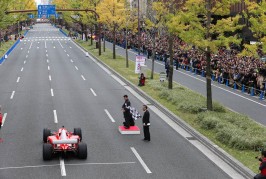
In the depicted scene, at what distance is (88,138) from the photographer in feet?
68.7

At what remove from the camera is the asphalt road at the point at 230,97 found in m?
27.7

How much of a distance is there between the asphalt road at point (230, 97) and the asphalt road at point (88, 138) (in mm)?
5716

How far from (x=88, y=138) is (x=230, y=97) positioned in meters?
15.3

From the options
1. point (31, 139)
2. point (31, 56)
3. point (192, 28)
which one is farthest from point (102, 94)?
point (31, 56)

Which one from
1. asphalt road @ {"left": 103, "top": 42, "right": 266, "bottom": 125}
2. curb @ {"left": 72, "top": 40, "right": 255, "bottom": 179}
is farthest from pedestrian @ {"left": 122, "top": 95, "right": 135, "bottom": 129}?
asphalt road @ {"left": 103, "top": 42, "right": 266, "bottom": 125}

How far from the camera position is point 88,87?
124ft

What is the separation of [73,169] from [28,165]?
5.87 feet

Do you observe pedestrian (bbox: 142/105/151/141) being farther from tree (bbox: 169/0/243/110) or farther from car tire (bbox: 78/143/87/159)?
tree (bbox: 169/0/243/110)

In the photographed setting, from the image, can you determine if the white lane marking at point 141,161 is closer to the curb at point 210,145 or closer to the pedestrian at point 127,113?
the pedestrian at point 127,113

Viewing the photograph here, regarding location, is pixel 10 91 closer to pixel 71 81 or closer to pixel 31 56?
pixel 71 81

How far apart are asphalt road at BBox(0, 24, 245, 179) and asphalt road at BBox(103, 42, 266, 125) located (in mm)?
5716

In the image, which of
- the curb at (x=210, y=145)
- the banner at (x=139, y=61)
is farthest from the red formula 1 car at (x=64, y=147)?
the banner at (x=139, y=61)

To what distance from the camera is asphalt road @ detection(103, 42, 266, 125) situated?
27728mm

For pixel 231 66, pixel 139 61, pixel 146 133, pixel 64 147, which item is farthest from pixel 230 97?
pixel 64 147
